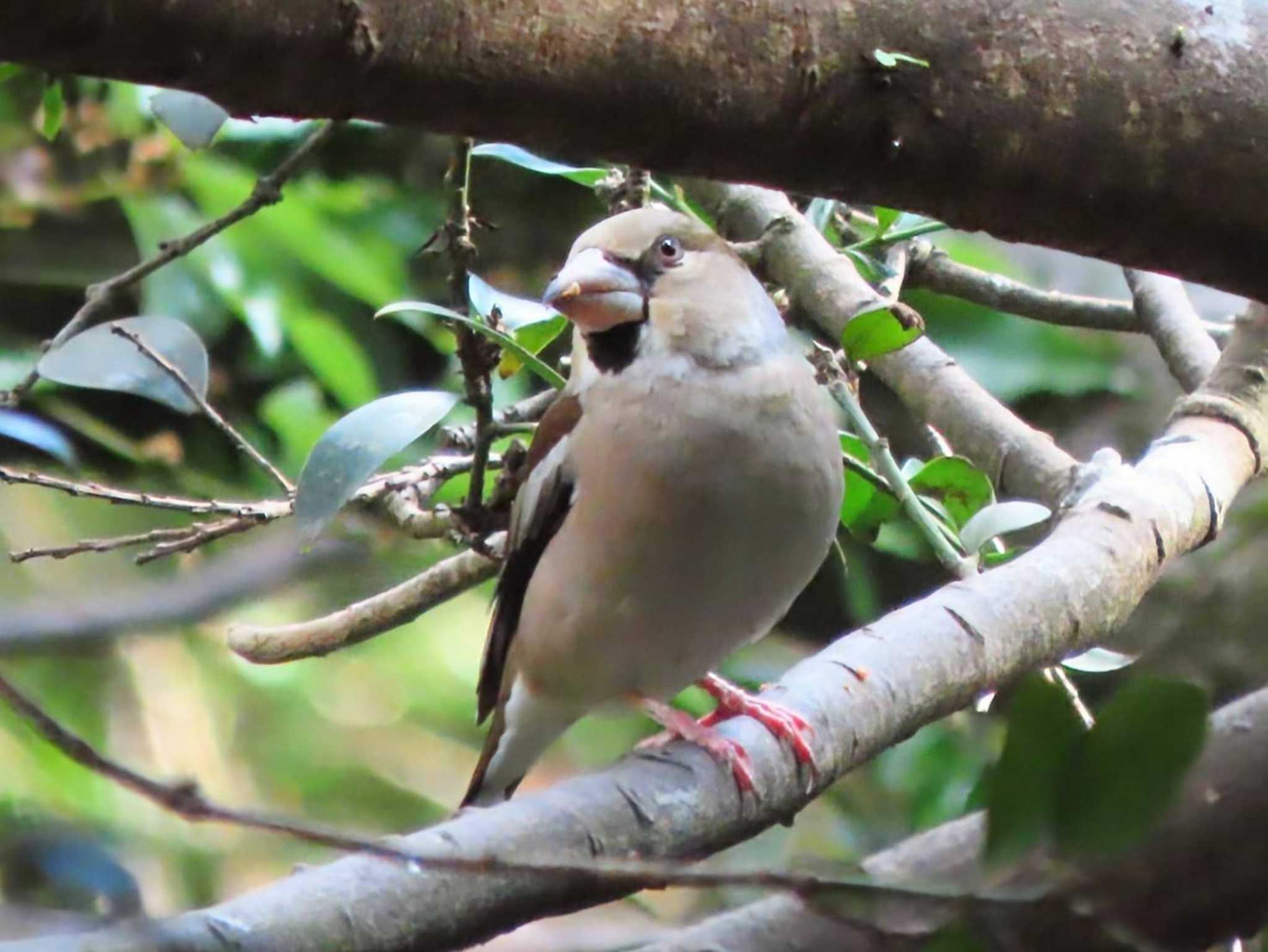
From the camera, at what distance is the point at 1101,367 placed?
372 centimetres

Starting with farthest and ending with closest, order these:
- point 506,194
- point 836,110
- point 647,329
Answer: point 506,194, point 647,329, point 836,110

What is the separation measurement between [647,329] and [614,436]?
157 mm

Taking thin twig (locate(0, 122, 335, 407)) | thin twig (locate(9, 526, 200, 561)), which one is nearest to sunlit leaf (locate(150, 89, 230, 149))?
thin twig (locate(0, 122, 335, 407))

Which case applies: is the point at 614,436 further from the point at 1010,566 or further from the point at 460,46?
the point at 460,46

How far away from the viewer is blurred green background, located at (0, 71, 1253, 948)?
3.11m

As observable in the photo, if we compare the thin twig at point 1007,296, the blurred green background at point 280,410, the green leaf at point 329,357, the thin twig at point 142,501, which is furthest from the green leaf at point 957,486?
the green leaf at point 329,357

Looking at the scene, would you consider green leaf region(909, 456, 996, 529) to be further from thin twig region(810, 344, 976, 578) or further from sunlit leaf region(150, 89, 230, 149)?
sunlit leaf region(150, 89, 230, 149)

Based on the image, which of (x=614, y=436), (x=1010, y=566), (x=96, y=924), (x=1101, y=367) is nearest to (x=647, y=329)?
(x=614, y=436)

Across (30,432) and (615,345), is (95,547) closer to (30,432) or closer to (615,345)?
(30,432)

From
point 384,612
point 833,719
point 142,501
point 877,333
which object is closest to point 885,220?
point 877,333

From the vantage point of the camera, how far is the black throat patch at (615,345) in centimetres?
184

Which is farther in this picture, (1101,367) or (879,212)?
(1101,367)

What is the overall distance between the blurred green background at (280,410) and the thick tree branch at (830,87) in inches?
70.4

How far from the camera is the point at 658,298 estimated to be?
185 cm
